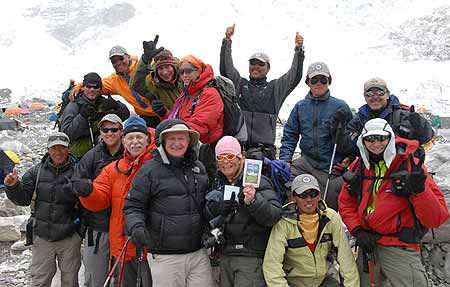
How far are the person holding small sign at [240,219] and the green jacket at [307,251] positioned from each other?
10 centimetres

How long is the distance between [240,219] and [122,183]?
0.99 m

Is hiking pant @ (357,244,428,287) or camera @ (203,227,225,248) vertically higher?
camera @ (203,227,225,248)

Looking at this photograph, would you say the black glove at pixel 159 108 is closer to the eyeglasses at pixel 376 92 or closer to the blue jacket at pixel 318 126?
the blue jacket at pixel 318 126

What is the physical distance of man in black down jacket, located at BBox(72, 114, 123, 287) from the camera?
4.09 metres

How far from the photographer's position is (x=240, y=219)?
A: 11.6 feet

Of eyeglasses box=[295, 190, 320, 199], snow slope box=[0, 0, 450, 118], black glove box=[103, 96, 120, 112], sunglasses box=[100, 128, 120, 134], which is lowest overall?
eyeglasses box=[295, 190, 320, 199]

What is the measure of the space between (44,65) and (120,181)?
3289 cm

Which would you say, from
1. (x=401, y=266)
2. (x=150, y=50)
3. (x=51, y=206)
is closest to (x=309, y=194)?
(x=401, y=266)

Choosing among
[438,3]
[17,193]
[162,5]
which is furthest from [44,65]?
[17,193]

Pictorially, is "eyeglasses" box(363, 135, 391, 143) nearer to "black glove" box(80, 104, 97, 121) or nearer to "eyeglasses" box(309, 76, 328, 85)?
"eyeglasses" box(309, 76, 328, 85)

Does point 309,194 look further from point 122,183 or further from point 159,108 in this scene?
point 159,108

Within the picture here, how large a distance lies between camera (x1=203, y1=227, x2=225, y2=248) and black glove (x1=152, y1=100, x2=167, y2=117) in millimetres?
1500

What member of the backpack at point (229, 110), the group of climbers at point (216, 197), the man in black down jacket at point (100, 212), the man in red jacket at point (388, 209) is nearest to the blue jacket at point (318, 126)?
the group of climbers at point (216, 197)

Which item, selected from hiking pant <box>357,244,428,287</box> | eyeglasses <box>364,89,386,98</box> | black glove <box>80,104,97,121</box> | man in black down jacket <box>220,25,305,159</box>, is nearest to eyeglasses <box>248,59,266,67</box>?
man in black down jacket <box>220,25,305,159</box>
